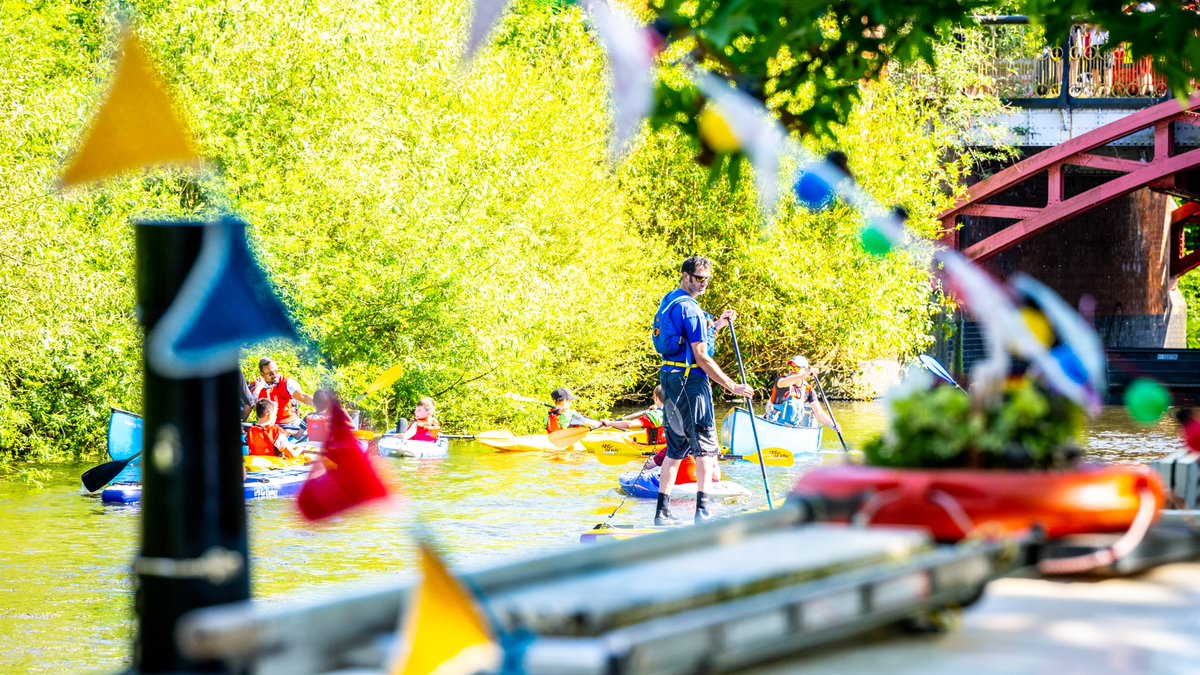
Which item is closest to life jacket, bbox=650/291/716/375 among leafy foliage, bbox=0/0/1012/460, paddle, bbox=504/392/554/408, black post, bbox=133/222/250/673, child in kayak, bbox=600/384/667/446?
child in kayak, bbox=600/384/667/446

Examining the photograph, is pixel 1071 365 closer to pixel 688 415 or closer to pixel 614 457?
pixel 688 415

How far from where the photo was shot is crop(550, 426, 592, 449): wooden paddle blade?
64.1ft

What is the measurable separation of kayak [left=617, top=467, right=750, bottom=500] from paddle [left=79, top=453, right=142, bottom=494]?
4.91 meters

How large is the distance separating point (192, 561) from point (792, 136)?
143 inches

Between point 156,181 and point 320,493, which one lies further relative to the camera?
point 156,181

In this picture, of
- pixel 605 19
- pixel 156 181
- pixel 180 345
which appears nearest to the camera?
pixel 180 345

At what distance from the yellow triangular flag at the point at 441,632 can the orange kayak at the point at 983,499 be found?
1370mm

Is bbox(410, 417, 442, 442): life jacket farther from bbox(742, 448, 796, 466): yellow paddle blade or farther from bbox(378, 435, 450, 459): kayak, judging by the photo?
bbox(742, 448, 796, 466): yellow paddle blade

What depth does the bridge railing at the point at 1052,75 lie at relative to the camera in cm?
3169

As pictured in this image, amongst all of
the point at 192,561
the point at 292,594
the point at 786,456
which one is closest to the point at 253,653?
the point at 192,561

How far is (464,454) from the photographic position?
21.8 metres

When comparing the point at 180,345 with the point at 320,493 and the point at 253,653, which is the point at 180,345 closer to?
the point at 253,653

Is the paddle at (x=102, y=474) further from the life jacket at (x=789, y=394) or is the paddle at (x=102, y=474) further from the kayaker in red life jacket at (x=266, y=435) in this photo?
the life jacket at (x=789, y=394)

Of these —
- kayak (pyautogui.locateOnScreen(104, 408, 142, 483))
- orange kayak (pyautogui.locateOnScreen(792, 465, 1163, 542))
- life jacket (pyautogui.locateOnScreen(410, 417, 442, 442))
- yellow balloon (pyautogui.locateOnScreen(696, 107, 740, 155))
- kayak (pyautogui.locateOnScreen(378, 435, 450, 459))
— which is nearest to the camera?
orange kayak (pyautogui.locateOnScreen(792, 465, 1163, 542))
